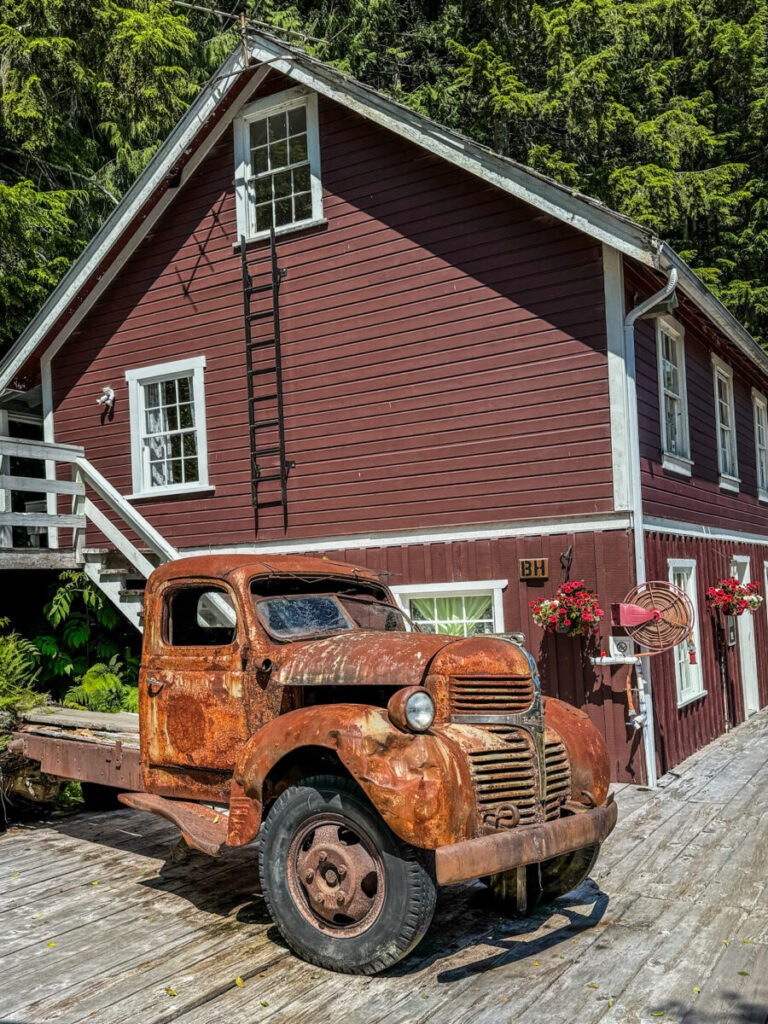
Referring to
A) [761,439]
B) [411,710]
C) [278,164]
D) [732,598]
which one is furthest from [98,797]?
[761,439]

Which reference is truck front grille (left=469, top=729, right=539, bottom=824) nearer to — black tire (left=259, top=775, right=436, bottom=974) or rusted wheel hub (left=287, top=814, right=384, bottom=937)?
black tire (left=259, top=775, right=436, bottom=974)

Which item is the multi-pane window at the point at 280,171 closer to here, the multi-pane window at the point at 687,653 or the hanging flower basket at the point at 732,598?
the multi-pane window at the point at 687,653

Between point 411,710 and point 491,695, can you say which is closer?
point 411,710

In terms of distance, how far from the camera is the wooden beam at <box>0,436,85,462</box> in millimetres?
11445

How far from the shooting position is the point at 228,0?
26219mm

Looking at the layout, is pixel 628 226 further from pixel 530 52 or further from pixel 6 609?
pixel 530 52

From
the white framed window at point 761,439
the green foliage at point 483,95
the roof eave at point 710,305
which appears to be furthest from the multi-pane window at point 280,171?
the white framed window at point 761,439

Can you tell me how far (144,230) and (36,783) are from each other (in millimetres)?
7837

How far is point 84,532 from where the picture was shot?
1226 cm

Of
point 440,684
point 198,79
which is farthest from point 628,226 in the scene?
point 198,79

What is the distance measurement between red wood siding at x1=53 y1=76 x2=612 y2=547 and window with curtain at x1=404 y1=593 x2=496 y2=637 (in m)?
0.85

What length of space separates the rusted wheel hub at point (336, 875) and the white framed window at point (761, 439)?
516 inches

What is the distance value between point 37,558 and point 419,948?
7920 mm

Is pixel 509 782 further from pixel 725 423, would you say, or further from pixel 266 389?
pixel 725 423
